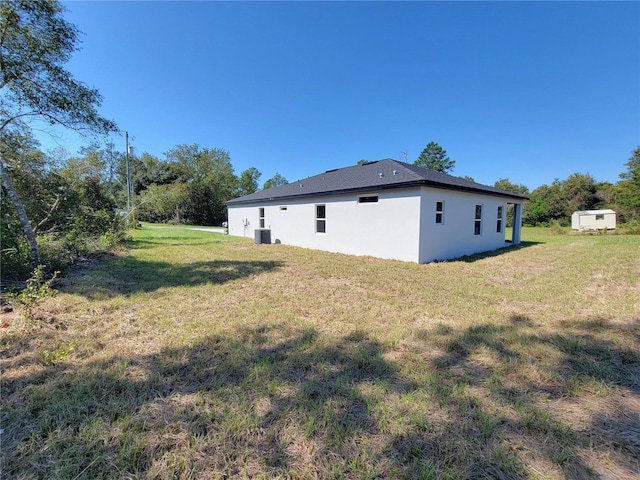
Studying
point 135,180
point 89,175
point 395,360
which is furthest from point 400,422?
point 135,180

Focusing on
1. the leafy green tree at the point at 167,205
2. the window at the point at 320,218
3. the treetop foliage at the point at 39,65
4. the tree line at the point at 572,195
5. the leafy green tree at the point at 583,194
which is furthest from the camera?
the leafy green tree at the point at 583,194

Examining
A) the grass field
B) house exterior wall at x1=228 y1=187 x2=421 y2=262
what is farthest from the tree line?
the grass field

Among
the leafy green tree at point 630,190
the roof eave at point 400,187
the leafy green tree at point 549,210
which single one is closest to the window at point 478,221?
the roof eave at point 400,187

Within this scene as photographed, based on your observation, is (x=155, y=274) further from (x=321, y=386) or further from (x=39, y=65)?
(x=321, y=386)

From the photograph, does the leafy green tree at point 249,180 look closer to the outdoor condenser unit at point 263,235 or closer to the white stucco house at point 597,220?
the outdoor condenser unit at point 263,235

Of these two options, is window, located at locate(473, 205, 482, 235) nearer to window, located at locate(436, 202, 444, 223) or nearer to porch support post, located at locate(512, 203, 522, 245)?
window, located at locate(436, 202, 444, 223)

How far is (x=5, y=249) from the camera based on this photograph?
526cm

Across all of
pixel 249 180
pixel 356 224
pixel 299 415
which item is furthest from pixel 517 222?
pixel 249 180

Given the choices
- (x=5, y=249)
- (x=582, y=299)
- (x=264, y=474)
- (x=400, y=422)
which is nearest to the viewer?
(x=264, y=474)

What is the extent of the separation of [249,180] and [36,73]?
45.8 metres

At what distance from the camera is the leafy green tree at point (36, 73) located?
4.86 m

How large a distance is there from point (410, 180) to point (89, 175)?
12.8 meters

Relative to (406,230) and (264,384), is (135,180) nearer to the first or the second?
(406,230)

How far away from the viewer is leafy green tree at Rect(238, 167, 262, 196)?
159 feet
